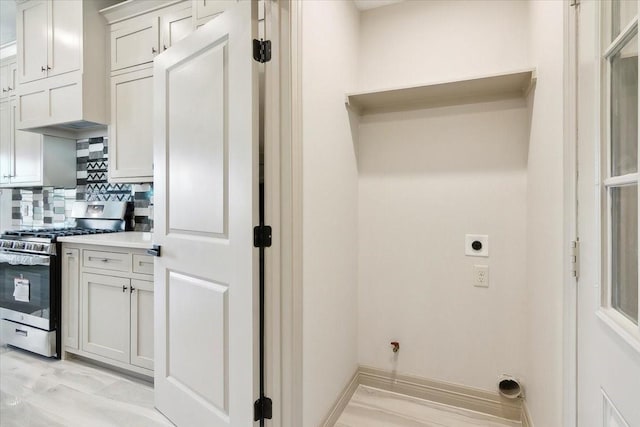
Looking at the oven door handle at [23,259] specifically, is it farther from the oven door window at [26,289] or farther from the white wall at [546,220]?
the white wall at [546,220]

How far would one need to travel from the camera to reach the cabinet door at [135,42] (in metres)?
2.41

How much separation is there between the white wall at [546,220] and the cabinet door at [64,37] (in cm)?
305

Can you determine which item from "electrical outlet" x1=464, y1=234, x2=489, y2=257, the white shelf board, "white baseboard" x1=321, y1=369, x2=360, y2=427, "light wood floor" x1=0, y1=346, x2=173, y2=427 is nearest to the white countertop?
"light wood floor" x1=0, y1=346, x2=173, y2=427

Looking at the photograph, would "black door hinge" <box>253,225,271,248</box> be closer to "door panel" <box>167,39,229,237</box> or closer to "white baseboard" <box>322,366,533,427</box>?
"door panel" <box>167,39,229,237</box>

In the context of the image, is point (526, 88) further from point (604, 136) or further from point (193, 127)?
point (193, 127)

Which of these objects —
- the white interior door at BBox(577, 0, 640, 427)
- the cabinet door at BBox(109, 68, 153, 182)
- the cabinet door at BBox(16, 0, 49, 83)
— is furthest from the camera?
the cabinet door at BBox(16, 0, 49, 83)

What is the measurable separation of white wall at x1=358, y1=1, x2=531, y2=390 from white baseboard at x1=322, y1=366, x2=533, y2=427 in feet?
0.17

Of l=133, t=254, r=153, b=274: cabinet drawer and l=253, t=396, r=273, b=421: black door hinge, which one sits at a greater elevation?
l=133, t=254, r=153, b=274: cabinet drawer

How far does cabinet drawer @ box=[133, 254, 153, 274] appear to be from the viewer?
2.07m

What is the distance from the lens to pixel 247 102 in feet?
4.40

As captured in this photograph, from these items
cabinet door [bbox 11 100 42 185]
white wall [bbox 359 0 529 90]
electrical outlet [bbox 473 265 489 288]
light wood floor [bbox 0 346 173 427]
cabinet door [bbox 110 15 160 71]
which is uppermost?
cabinet door [bbox 110 15 160 71]

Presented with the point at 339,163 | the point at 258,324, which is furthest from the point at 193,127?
the point at 258,324

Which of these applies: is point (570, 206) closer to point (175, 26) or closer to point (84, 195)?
point (175, 26)

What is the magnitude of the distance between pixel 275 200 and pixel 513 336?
1555mm
